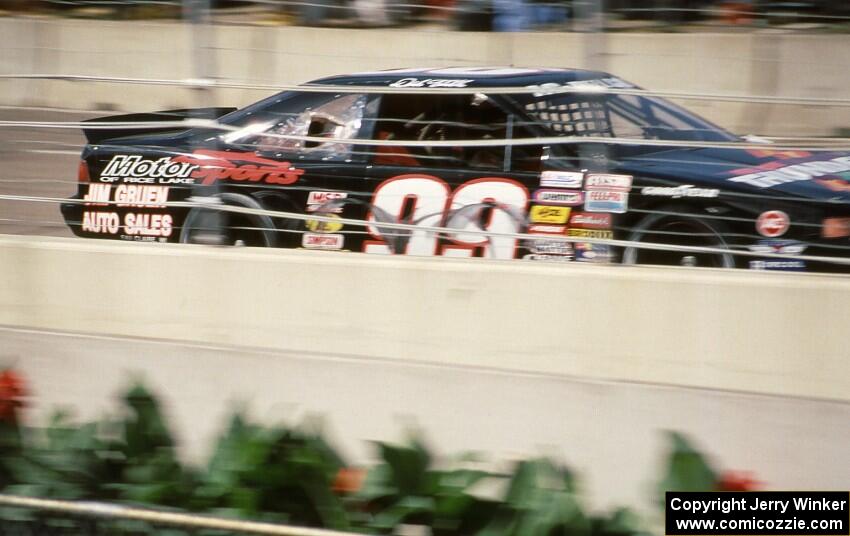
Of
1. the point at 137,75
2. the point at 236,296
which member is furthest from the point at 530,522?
the point at 137,75

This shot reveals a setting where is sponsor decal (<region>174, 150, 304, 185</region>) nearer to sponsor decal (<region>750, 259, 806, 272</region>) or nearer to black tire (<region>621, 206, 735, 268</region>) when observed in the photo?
black tire (<region>621, 206, 735, 268</region>)

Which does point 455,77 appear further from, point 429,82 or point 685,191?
point 685,191

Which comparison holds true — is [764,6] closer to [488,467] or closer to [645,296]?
[645,296]

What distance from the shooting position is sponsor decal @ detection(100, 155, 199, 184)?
561 cm

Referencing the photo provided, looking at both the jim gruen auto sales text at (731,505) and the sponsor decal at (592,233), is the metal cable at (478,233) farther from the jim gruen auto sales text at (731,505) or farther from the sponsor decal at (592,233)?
the jim gruen auto sales text at (731,505)

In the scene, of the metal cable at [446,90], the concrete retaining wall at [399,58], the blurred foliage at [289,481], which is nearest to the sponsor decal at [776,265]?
the concrete retaining wall at [399,58]

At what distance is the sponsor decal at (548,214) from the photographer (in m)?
4.78

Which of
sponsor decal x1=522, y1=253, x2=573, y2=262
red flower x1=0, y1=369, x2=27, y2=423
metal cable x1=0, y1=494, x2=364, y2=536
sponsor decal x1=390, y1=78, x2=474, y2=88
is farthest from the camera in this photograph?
sponsor decal x1=390, y1=78, x2=474, y2=88

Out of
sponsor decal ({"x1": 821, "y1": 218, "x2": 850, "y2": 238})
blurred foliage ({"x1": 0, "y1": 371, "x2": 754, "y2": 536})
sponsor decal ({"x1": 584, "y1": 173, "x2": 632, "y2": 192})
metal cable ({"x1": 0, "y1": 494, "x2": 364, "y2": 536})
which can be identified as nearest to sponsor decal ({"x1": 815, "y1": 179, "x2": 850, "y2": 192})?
sponsor decal ({"x1": 821, "y1": 218, "x2": 850, "y2": 238})

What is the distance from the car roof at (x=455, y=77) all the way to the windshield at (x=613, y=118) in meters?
0.15

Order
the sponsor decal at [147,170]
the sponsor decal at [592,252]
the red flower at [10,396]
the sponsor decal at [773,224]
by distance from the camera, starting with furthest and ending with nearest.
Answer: the sponsor decal at [147,170]
the sponsor decal at [773,224]
the sponsor decal at [592,252]
the red flower at [10,396]

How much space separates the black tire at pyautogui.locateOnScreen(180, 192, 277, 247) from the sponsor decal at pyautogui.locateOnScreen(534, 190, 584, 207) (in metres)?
1.25

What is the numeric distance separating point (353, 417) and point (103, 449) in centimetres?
125

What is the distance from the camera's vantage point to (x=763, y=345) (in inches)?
149
